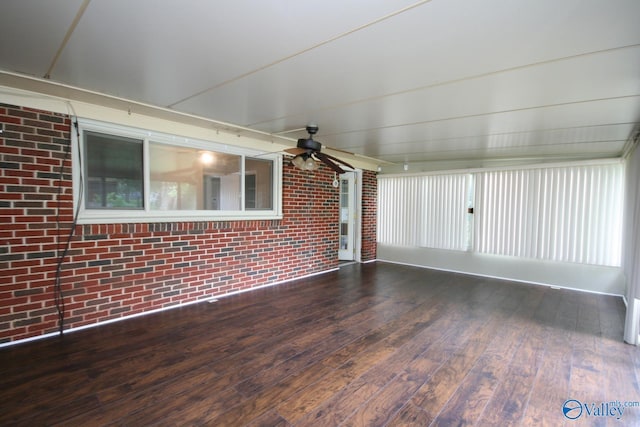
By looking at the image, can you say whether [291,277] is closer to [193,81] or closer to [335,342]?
[335,342]

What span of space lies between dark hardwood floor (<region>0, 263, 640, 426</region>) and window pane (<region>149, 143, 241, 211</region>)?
4.44 feet

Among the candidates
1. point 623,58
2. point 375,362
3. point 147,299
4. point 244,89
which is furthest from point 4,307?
point 623,58

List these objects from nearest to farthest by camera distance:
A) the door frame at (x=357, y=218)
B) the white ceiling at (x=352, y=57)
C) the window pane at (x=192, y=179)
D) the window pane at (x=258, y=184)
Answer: the white ceiling at (x=352, y=57) < the window pane at (x=192, y=179) < the window pane at (x=258, y=184) < the door frame at (x=357, y=218)

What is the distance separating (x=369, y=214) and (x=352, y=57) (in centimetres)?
531

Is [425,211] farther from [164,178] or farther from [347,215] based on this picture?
[164,178]

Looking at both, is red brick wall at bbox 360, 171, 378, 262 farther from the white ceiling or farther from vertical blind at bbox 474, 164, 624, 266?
the white ceiling

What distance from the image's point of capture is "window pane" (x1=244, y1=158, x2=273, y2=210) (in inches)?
181

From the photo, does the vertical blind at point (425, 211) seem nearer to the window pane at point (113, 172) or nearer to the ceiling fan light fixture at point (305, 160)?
the ceiling fan light fixture at point (305, 160)

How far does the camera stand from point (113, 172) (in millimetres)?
3340

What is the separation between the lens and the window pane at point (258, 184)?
4609 mm

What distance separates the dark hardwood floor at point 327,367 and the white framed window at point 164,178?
4.08 ft

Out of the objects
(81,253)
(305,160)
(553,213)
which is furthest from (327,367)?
(553,213)

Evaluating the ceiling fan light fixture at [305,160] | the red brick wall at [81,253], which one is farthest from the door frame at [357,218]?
the ceiling fan light fixture at [305,160]

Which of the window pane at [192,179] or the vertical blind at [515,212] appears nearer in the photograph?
the window pane at [192,179]
